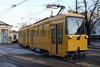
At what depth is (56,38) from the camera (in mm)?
24516

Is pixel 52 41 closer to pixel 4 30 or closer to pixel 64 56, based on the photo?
pixel 64 56

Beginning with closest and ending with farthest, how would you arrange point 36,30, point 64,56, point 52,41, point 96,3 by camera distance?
point 64,56 → point 52,41 → point 36,30 → point 96,3

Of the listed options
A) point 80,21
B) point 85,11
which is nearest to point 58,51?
point 80,21

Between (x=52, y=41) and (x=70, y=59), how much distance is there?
311 centimetres

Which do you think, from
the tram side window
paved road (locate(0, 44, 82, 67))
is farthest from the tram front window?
paved road (locate(0, 44, 82, 67))

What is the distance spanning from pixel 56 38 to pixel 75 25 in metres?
2.20

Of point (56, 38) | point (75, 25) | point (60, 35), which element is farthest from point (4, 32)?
point (75, 25)

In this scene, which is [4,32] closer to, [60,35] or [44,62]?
[60,35]

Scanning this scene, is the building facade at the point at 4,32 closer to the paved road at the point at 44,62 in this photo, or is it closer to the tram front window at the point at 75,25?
the paved road at the point at 44,62

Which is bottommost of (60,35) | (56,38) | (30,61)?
(30,61)

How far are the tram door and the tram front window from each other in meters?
0.94

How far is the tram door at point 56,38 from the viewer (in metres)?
23.7

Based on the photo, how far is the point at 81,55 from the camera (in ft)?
75.3

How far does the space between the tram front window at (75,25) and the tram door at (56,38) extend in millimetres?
941
